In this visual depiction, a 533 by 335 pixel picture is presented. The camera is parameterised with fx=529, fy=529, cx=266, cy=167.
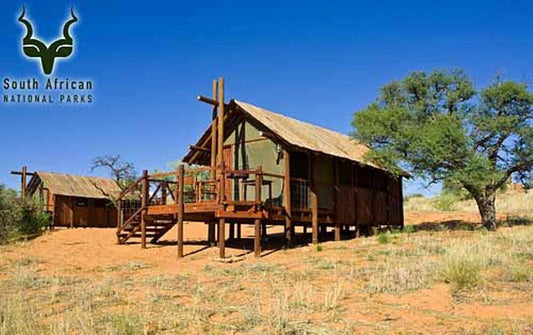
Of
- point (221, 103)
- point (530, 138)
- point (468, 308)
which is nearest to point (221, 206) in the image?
point (221, 103)

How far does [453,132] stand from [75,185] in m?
27.6

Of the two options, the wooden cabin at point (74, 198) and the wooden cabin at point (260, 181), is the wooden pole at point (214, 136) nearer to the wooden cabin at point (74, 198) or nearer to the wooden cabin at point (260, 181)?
the wooden cabin at point (260, 181)

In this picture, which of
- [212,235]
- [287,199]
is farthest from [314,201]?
[212,235]

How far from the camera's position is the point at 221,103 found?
18.5 metres

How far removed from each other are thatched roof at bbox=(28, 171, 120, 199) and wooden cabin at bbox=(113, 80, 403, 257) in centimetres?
1676

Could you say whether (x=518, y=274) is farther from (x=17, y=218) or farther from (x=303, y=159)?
(x=17, y=218)

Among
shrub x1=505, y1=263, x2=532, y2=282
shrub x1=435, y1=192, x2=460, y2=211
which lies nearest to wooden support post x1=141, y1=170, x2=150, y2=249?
shrub x1=505, y1=263, x2=532, y2=282

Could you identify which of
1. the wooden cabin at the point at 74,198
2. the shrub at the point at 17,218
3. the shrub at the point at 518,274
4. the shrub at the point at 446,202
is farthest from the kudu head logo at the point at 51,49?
the shrub at the point at 446,202

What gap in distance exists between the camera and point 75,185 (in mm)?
37750

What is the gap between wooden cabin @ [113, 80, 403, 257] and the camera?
56.3 feet

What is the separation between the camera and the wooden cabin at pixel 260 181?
56.3 ft

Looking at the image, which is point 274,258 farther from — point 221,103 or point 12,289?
point 12,289

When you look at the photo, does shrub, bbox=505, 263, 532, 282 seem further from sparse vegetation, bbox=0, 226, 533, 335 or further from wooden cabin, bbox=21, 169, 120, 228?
wooden cabin, bbox=21, 169, 120, 228

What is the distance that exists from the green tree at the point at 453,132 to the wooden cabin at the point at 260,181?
4.86ft
